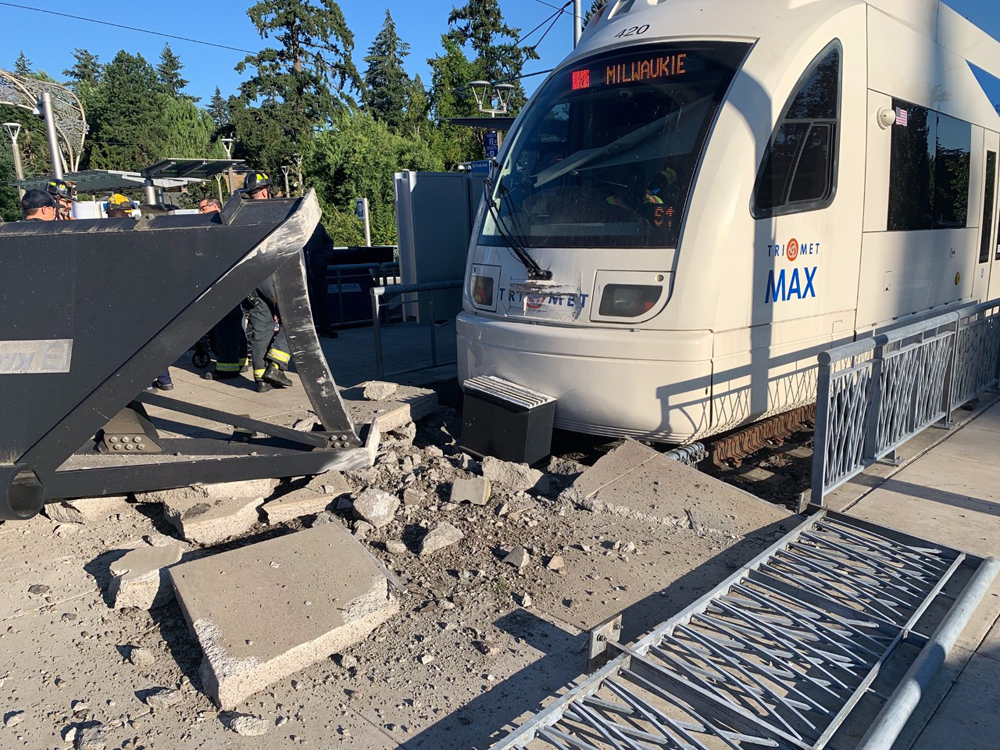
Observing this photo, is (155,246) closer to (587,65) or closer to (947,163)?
(587,65)

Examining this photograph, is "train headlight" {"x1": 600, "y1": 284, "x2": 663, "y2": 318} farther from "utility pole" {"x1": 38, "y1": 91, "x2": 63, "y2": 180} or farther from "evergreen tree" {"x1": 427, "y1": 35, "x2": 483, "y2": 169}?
"evergreen tree" {"x1": 427, "y1": 35, "x2": 483, "y2": 169}

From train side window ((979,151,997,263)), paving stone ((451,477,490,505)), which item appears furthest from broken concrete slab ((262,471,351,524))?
train side window ((979,151,997,263))

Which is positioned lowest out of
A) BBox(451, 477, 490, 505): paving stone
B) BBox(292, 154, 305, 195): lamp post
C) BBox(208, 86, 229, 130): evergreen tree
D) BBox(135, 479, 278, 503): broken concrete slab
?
BBox(451, 477, 490, 505): paving stone

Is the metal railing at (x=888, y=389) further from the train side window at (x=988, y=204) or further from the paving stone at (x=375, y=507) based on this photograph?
the paving stone at (x=375, y=507)

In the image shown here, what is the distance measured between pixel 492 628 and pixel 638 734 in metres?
0.93

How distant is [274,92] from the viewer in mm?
48125

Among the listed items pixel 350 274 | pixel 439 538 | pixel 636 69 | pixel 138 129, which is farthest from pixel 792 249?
pixel 138 129

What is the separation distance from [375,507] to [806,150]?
354cm

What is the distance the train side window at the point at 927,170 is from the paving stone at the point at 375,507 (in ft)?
14.3

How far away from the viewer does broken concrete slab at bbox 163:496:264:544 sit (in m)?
3.89

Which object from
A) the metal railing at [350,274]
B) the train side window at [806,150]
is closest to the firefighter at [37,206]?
the metal railing at [350,274]

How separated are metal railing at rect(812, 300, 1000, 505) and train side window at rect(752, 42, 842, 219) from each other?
3.40 feet

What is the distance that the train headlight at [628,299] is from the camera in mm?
4500

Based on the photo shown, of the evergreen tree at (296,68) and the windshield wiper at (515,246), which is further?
the evergreen tree at (296,68)
